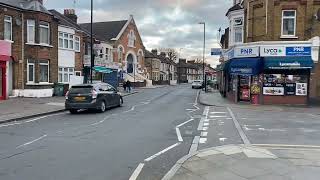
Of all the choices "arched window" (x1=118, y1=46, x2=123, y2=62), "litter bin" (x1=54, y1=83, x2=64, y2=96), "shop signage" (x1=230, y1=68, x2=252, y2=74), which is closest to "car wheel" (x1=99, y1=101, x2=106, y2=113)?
"shop signage" (x1=230, y1=68, x2=252, y2=74)

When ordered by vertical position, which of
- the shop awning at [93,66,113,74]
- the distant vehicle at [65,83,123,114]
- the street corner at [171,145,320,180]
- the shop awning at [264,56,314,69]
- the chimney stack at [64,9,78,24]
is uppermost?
the chimney stack at [64,9,78,24]

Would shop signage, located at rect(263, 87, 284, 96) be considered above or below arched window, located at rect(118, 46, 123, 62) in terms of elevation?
below

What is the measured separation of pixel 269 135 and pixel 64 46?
86.8ft

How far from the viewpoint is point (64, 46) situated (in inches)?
1431

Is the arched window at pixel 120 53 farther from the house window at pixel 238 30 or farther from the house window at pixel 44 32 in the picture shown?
the house window at pixel 238 30

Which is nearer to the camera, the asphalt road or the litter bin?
the asphalt road

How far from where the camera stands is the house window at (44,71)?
106ft

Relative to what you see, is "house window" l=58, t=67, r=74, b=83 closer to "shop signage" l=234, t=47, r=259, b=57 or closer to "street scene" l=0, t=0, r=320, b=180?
"street scene" l=0, t=0, r=320, b=180

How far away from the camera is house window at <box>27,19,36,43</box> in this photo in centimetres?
3100

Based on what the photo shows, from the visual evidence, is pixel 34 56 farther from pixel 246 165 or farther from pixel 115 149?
pixel 246 165

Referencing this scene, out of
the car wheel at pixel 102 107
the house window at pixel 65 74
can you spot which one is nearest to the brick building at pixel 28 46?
the house window at pixel 65 74

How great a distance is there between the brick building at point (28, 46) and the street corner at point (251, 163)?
74.2 ft

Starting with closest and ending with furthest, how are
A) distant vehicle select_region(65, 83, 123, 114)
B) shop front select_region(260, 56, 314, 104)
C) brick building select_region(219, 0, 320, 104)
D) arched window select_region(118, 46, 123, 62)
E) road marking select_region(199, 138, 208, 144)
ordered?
1. road marking select_region(199, 138, 208, 144)
2. distant vehicle select_region(65, 83, 123, 114)
3. shop front select_region(260, 56, 314, 104)
4. brick building select_region(219, 0, 320, 104)
5. arched window select_region(118, 46, 123, 62)

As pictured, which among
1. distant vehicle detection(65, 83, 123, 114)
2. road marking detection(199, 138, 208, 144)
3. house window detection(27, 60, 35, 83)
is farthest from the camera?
house window detection(27, 60, 35, 83)
